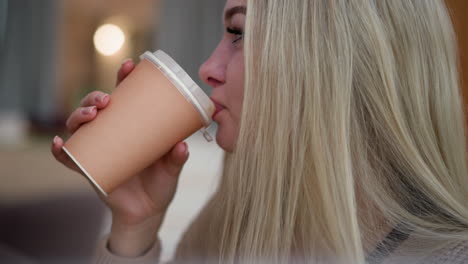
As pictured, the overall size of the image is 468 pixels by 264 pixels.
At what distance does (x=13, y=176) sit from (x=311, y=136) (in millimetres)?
397

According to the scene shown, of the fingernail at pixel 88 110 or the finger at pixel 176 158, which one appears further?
the finger at pixel 176 158

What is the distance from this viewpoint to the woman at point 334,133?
658 millimetres

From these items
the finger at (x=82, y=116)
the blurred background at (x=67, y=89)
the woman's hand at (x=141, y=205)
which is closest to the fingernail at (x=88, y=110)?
the finger at (x=82, y=116)

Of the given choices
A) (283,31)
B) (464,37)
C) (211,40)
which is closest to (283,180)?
(283,31)

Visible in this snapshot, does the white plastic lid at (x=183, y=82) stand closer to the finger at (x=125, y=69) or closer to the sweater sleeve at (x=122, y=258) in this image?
the finger at (x=125, y=69)

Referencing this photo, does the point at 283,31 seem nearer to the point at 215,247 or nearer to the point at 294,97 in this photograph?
the point at 294,97

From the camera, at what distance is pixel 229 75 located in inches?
29.5

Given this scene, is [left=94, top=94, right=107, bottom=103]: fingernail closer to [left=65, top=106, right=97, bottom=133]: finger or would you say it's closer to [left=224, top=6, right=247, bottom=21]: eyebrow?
[left=65, top=106, right=97, bottom=133]: finger

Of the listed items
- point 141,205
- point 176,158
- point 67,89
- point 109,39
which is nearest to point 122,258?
point 141,205

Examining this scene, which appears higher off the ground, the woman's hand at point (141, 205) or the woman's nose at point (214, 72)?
the woman's nose at point (214, 72)

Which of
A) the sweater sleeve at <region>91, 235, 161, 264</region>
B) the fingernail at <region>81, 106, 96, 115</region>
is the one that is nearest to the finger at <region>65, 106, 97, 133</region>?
the fingernail at <region>81, 106, 96, 115</region>

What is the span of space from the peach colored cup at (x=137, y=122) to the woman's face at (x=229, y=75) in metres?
0.09

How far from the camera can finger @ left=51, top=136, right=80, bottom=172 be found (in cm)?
68

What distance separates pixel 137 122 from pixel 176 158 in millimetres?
205
